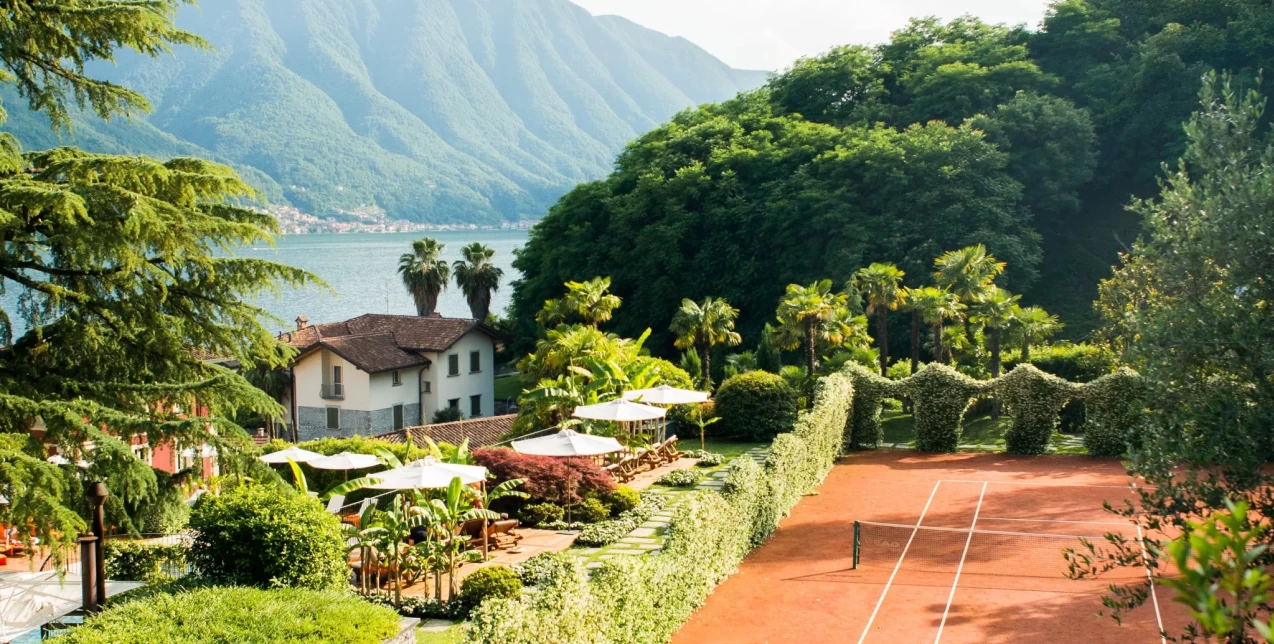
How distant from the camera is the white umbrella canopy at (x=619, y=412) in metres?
25.5

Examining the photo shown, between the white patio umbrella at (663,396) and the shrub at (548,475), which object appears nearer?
the shrub at (548,475)

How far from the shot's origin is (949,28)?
193ft

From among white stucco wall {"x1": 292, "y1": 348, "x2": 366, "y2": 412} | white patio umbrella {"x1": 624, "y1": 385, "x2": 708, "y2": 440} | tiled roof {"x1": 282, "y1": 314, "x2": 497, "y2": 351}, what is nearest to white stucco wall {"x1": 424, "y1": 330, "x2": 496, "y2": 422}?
tiled roof {"x1": 282, "y1": 314, "x2": 497, "y2": 351}

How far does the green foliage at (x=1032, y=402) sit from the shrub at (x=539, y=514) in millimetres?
15640

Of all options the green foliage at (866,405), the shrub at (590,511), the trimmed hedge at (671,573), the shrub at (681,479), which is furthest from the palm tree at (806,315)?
the shrub at (590,511)

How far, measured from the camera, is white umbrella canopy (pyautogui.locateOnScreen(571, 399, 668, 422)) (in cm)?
2553

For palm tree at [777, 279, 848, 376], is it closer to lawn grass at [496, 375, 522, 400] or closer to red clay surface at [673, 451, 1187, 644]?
red clay surface at [673, 451, 1187, 644]

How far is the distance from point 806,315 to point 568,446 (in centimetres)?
1543

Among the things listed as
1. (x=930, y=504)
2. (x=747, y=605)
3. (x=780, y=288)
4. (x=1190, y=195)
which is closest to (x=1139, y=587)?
(x=1190, y=195)

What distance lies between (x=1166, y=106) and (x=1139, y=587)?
146ft

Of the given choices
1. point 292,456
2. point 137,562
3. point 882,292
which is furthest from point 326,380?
point 137,562

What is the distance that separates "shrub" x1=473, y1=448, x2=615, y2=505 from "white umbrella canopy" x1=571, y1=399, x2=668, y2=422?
114 inches

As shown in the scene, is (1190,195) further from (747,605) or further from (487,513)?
(487,513)

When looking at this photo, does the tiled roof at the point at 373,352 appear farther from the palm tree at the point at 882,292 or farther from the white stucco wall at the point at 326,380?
the palm tree at the point at 882,292
